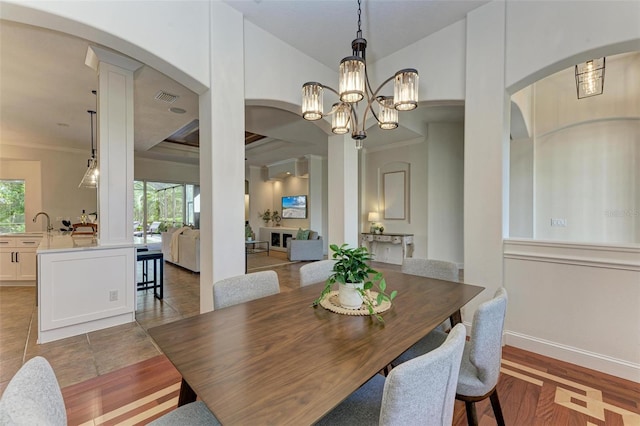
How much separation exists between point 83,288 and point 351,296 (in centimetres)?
303

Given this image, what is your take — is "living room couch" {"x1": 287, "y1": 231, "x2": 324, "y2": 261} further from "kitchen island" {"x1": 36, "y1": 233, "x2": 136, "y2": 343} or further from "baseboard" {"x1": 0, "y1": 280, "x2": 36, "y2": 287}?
"baseboard" {"x1": 0, "y1": 280, "x2": 36, "y2": 287}

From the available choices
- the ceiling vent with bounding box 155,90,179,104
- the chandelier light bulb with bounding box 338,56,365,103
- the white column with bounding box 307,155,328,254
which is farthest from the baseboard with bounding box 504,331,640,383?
the white column with bounding box 307,155,328,254

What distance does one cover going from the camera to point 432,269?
2.41 m

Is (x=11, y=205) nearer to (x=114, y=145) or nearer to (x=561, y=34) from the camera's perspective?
(x=114, y=145)

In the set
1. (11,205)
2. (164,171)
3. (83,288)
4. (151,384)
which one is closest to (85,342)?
(83,288)

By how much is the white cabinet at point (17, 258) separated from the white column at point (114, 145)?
9.98 feet

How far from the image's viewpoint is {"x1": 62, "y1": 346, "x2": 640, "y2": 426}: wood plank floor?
1733mm

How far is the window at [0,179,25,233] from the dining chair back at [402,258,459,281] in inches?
345

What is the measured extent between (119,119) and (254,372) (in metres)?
3.45

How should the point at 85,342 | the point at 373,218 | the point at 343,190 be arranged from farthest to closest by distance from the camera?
the point at 373,218, the point at 343,190, the point at 85,342

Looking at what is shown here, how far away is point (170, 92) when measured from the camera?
151 inches

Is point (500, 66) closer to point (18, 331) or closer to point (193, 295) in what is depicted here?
point (193, 295)

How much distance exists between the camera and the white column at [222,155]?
102 inches

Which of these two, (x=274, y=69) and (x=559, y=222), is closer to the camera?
(x=274, y=69)
